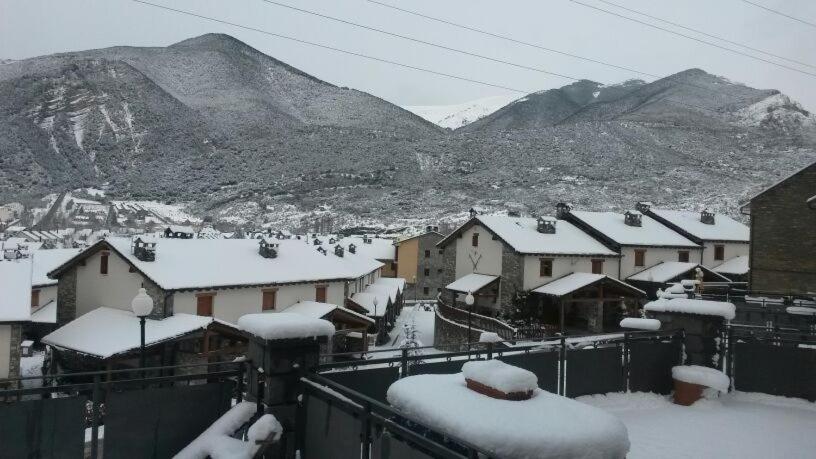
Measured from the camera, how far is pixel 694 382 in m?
9.51

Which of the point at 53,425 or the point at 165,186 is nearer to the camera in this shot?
the point at 53,425

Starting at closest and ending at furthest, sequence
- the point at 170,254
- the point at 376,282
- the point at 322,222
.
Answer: the point at 170,254 < the point at 376,282 < the point at 322,222

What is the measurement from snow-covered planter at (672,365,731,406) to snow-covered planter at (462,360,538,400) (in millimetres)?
6711

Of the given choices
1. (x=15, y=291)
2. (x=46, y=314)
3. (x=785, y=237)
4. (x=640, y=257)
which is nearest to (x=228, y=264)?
(x=15, y=291)

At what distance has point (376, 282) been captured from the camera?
2028 inches

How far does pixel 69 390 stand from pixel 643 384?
8645 millimetres

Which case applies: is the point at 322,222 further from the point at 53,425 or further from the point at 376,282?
the point at 53,425

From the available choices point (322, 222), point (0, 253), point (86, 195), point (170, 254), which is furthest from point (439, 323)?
point (86, 195)

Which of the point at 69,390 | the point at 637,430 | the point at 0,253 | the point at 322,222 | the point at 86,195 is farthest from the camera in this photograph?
the point at 86,195

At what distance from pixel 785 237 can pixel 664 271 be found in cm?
1277

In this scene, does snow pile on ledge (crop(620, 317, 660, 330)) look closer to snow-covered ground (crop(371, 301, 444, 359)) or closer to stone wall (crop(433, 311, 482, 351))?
stone wall (crop(433, 311, 482, 351))

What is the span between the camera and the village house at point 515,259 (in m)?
36.0

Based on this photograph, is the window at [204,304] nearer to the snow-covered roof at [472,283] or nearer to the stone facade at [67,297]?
the stone facade at [67,297]

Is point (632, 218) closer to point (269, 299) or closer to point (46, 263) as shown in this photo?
point (269, 299)
